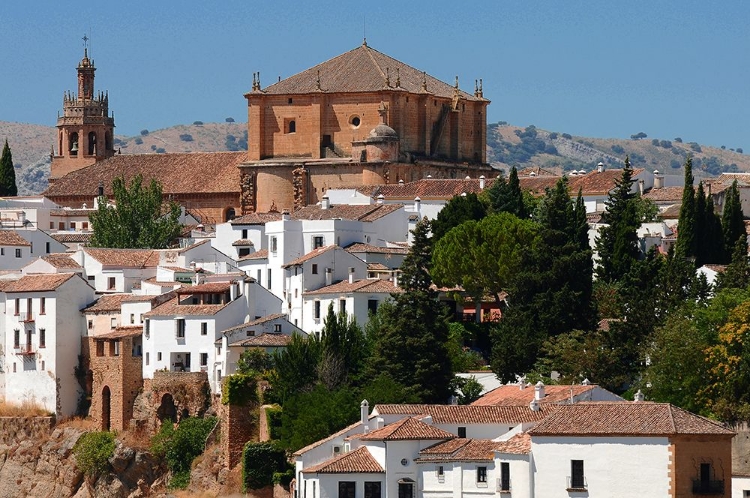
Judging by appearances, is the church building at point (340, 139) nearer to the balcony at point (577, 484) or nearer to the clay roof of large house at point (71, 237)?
the clay roof of large house at point (71, 237)

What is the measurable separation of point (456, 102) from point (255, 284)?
1403 inches

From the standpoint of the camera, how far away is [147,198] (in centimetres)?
10981

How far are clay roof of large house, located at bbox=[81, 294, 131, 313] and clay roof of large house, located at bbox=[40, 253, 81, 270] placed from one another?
13.4ft

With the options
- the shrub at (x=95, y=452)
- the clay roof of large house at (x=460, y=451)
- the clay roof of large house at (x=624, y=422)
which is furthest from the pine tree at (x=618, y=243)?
the clay roof of large house at (x=624, y=422)

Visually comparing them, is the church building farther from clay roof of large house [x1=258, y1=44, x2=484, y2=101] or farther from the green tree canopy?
the green tree canopy

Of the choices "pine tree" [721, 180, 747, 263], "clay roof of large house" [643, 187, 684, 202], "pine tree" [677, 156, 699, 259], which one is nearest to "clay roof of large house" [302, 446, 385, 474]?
"pine tree" [677, 156, 699, 259]

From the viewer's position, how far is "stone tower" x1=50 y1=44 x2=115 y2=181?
137m

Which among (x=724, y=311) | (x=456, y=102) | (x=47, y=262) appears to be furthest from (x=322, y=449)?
(x=456, y=102)

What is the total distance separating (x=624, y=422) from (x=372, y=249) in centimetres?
2889

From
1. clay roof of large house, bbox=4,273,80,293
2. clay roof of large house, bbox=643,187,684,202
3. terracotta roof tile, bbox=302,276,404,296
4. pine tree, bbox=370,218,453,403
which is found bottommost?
pine tree, bbox=370,218,453,403

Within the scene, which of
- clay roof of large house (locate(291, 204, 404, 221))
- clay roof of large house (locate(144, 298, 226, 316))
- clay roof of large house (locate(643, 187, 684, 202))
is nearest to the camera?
clay roof of large house (locate(144, 298, 226, 316))

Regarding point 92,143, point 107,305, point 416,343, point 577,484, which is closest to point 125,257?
point 107,305

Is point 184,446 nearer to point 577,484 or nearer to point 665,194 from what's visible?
point 577,484

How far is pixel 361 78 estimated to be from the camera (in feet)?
379
